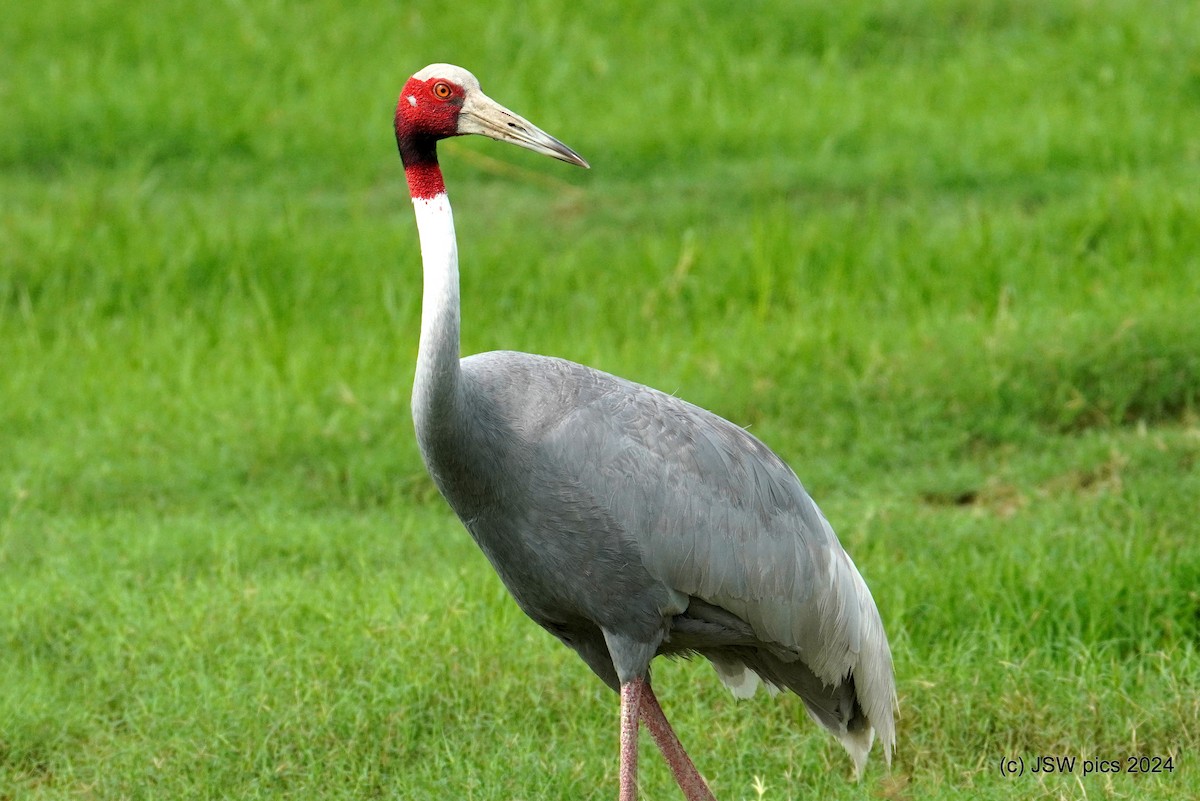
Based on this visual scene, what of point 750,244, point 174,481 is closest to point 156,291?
point 174,481

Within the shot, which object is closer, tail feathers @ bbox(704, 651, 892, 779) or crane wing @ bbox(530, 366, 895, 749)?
crane wing @ bbox(530, 366, 895, 749)

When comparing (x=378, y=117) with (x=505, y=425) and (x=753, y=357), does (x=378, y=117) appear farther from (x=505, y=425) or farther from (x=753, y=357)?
(x=505, y=425)

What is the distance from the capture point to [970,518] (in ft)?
19.3

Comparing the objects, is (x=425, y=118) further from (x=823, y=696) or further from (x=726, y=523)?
(x=823, y=696)

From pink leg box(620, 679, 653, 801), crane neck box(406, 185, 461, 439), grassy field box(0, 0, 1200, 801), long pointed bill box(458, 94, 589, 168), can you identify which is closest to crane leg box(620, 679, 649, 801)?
pink leg box(620, 679, 653, 801)

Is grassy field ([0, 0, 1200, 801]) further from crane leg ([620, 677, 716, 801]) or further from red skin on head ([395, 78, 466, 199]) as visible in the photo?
red skin on head ([395, 78, 466, 199])

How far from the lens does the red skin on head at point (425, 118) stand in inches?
156

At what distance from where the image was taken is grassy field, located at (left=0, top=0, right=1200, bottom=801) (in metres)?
4.77

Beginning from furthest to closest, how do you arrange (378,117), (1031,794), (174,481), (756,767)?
1. (378,117)
2. (174,481)
3. (756,767)
4. (1031,794)

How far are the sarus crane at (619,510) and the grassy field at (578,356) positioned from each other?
Result: 47cm

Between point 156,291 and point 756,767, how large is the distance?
4.40 meters

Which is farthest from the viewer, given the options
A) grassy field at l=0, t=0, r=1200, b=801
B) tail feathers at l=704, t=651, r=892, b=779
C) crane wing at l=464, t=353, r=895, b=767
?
grassy field at l=0, t=0, r=1200, b=801

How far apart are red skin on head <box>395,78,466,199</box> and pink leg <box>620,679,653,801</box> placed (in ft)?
4.43

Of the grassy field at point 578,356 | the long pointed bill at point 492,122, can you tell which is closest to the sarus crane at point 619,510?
the long pointed bill at point 492,122
